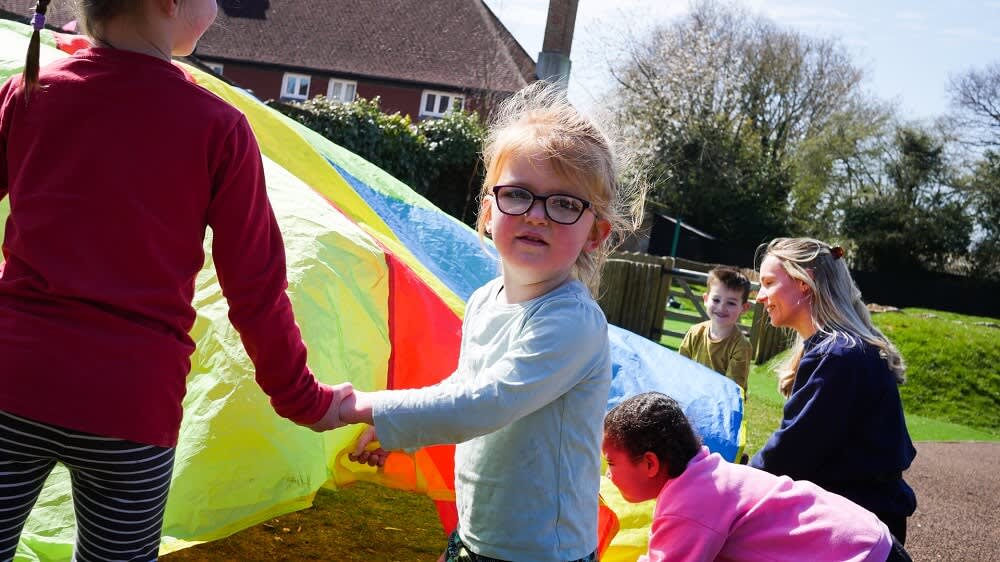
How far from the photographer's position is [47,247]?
4.77 feet

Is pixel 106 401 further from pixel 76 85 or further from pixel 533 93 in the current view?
pixel 533 93

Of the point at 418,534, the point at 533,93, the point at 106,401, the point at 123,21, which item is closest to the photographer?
the point at 106,401

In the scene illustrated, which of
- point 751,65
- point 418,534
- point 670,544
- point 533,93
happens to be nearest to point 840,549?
point 670,544

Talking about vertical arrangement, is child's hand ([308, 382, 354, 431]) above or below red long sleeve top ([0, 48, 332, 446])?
below

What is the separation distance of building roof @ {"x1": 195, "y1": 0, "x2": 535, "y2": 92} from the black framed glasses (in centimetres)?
2722

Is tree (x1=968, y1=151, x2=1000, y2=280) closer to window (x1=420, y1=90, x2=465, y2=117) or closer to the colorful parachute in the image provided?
window (x1=420, y1=90, x2=465, y2=117)

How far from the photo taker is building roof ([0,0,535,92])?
29.4 metres

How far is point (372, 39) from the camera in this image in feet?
100.0

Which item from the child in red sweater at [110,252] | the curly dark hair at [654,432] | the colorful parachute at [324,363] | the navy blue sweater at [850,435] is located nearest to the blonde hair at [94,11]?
the child in red sweater at [110,252]

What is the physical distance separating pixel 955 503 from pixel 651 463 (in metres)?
4.44

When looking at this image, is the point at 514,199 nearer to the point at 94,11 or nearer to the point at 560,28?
the point at 94,11

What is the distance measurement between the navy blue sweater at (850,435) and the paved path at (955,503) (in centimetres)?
215

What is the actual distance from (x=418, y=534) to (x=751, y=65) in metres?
27.3

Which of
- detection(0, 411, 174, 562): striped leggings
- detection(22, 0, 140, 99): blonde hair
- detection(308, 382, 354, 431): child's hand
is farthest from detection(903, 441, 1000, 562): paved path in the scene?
detection(22, 0, 140, 99): blonde hair
